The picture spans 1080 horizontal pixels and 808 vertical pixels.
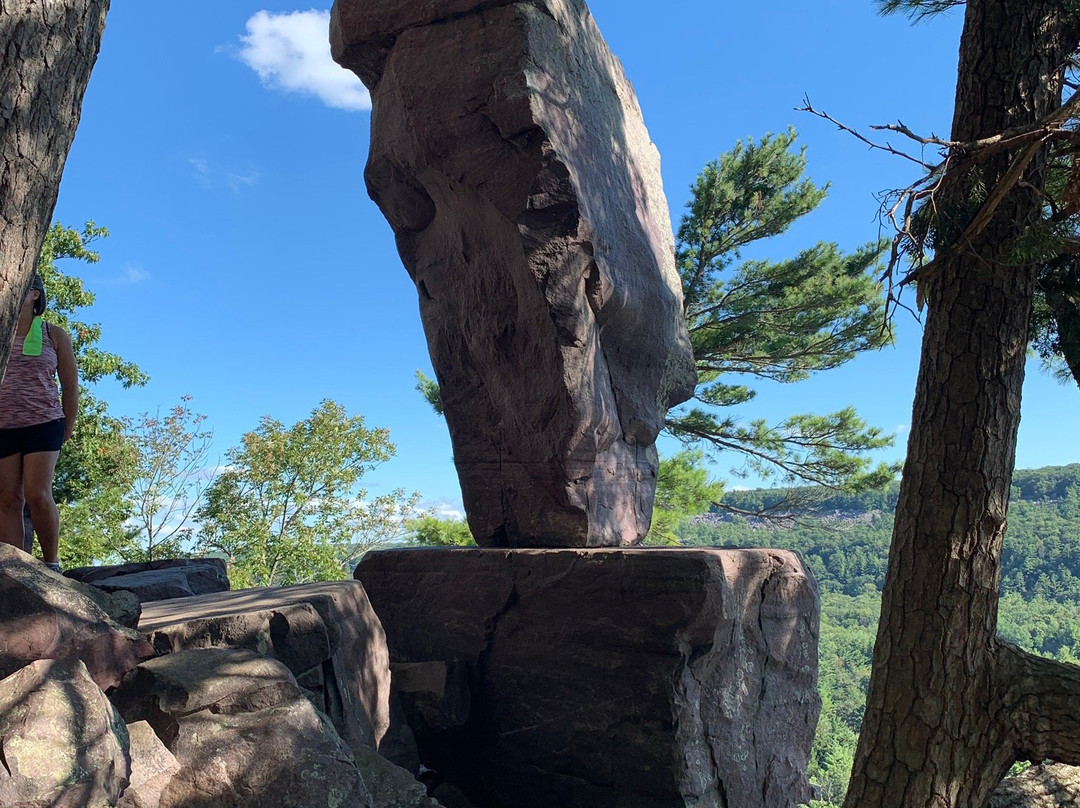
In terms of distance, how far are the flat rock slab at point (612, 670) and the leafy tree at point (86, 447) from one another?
696 cm

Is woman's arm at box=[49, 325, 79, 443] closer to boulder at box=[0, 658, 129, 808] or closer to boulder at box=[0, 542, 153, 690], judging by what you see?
boulder at box=[0, 542, 153, 690]

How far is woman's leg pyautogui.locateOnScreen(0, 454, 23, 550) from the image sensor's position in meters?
3.06

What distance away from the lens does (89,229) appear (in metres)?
10.1

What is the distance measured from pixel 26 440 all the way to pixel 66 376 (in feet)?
0.99

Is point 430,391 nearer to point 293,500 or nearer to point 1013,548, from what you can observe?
point 293,500

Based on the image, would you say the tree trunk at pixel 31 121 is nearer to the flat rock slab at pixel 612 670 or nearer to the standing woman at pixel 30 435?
the standing woman at pixel 30 435

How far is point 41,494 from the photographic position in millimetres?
3057

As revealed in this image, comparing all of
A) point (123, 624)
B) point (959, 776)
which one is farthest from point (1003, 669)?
point (123, 624)

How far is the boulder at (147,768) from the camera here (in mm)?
1760

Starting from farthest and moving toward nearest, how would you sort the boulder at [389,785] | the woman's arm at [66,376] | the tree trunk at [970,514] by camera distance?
the woman's arm at [66,376] → the tree trunk at [970,514] → the boulder at [389,785]

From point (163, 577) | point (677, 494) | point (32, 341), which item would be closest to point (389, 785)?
point (163, 577)

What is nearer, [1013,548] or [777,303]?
[777,303]

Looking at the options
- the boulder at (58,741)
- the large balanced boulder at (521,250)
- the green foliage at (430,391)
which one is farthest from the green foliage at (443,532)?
the boulder at (58,741)

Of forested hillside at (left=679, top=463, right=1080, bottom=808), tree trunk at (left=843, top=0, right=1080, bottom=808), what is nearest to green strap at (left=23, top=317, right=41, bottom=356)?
tree trunk at (left=843, top=0, right=1080, bottom=808)
